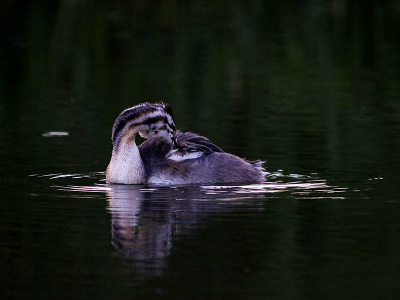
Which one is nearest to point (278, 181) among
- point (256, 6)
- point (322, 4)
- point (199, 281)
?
point (199, 281)

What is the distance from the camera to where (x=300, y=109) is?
17.8 metres

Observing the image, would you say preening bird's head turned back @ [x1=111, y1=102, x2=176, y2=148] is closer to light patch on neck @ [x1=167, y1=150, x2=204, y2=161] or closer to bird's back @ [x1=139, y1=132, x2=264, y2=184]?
light patch on neck @ [x1=167, y1=150, x2=204, y2=161]

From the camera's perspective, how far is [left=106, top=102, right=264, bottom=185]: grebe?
11.9m

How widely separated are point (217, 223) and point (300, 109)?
8.47m

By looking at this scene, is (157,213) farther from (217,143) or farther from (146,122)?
(217,143)

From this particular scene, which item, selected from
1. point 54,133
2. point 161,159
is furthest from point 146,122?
point 54,133

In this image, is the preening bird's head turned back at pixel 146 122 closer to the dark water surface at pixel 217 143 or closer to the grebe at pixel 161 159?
the grebe at pixel 161 159

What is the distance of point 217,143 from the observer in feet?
48.0

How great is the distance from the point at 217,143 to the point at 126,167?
3006 mm

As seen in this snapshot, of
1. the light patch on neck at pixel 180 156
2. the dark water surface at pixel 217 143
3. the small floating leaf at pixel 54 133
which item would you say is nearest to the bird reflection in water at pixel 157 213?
the dark water surface at pixel 217 143

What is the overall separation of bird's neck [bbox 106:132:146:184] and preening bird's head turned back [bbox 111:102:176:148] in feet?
0.63

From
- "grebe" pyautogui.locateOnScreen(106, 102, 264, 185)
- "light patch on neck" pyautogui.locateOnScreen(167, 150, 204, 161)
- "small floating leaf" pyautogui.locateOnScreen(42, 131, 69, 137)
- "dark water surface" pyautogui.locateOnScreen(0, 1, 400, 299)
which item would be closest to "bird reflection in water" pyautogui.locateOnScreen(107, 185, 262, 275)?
"dark water surface" pyautogui.locateOnScreen(0, 1, 400, 299)

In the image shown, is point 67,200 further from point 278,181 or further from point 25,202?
point 278,181

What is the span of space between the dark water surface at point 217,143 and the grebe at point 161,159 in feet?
0.96
